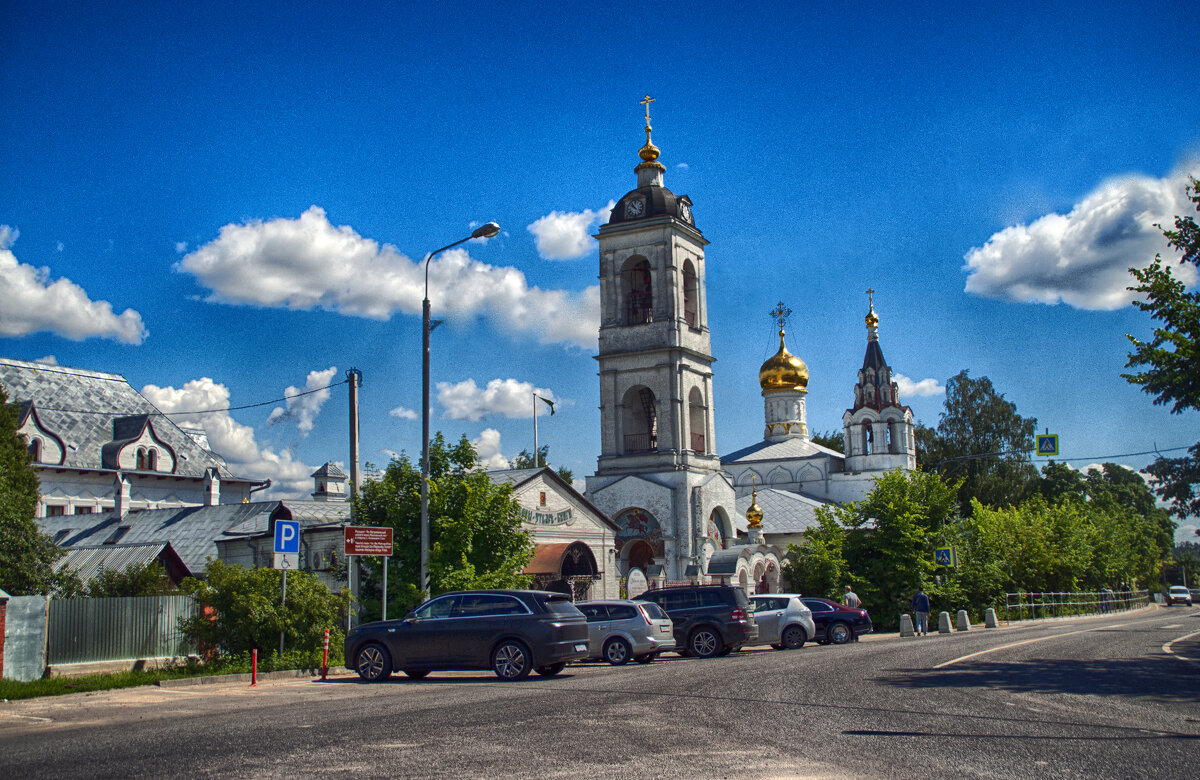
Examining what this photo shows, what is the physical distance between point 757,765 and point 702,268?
4186 centimetres

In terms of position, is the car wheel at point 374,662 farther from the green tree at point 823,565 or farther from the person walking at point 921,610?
the green tree at point 823,565

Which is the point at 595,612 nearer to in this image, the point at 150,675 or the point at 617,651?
the point at 617,651

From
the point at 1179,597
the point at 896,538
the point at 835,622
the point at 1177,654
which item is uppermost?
the point at 896,538

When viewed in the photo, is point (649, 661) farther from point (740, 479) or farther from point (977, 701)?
point (740, 479)

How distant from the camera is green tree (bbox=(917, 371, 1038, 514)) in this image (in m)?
75.8

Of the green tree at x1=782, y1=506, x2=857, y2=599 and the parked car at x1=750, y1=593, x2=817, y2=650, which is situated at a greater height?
the green tree at x1=782, y1=506, x2=857, y2=599

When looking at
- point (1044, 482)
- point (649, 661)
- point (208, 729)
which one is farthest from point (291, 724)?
point (1044, 482)

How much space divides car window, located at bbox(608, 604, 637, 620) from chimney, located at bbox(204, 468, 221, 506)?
37.5 meters

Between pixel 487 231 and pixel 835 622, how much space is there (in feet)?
52.4

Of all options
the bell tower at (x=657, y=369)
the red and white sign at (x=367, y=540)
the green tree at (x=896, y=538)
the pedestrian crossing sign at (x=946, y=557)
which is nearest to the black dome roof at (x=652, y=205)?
the bell tower at (x=657, y=369)

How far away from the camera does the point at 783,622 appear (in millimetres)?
26516

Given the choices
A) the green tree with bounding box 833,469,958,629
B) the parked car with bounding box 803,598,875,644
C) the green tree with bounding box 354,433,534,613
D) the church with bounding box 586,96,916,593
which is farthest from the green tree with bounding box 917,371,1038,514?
the green tree with bounding box 354,433,534,613

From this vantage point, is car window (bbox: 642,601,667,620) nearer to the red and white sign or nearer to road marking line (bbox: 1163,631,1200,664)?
the red and white sign

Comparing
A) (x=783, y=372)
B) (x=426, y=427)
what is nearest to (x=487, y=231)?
(x=426, y=427)
